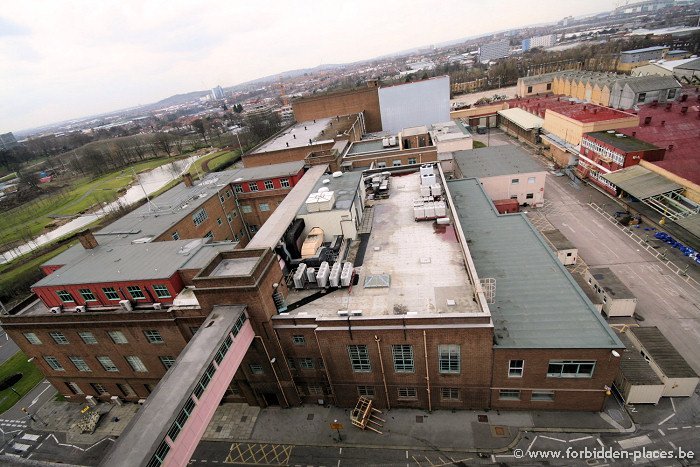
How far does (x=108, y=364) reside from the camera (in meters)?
32.3

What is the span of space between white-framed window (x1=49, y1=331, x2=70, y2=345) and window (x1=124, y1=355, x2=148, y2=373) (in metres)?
6.08

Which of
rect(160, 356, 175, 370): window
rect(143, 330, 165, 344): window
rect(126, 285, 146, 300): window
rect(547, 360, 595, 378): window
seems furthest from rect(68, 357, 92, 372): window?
rect(547, 360, 595, 378): window

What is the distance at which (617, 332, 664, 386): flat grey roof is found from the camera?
82.7 ft

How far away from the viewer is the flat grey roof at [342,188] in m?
35.2

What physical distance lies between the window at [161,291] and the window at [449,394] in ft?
79.9

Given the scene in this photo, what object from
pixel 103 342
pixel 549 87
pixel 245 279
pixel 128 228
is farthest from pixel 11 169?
pixel 549 87

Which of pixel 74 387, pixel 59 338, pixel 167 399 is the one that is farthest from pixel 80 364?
pixel 167 399

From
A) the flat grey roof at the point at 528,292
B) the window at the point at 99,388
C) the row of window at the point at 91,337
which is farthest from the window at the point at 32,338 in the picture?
the flat grey roof at the point at 528,292

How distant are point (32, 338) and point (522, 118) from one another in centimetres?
10742

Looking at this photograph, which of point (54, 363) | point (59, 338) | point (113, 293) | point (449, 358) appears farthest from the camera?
point (54, 363)

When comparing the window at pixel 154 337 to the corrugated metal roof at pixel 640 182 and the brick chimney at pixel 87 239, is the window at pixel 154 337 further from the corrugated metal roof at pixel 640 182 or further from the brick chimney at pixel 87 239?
the corrugated metal roof at pixel 640 182

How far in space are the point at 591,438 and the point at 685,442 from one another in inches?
229

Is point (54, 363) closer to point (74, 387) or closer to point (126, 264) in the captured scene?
point (74, 387)

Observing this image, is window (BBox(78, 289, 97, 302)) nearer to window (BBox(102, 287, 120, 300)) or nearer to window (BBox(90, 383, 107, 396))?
window (BBox(102, 287, 120, 300))
